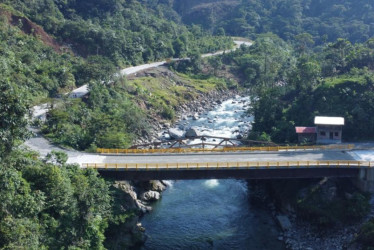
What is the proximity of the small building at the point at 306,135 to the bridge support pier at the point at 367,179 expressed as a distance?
45.6ft

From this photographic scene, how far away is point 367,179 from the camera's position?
5266cm

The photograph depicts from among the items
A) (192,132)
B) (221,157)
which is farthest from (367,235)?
(192,132)

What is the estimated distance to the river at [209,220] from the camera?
5050cm

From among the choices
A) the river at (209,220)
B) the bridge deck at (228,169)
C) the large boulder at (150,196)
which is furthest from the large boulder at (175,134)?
the bridge deck at (228,169)

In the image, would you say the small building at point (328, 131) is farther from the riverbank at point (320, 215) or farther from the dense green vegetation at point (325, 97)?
the riverbank at point (320, 215)

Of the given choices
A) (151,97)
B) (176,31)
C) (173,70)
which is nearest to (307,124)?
(151,97)

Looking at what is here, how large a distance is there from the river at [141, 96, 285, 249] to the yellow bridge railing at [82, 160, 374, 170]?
7.85 m

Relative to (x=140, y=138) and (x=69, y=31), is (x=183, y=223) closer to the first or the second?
(x=140, y=138)

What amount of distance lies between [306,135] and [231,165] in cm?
2033

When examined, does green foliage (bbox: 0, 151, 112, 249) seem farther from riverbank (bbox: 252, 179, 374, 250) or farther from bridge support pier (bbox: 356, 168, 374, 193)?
→ bridge support pier (bbox: 356, 168, 374, 193)

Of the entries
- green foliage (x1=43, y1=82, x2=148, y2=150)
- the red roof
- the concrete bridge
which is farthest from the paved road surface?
the red roof

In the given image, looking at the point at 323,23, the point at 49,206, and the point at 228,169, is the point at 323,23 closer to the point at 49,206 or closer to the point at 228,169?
the point at 228,169

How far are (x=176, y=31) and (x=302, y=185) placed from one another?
11061 centimetres

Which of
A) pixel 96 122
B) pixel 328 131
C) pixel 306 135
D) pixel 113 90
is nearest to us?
pixel 328 131
